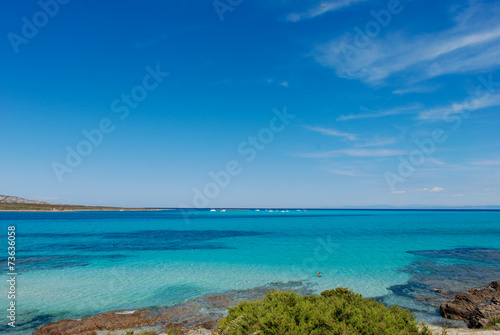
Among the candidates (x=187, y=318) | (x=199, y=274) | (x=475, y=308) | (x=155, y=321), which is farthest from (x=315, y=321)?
(x=199, y=274)

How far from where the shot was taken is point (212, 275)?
21984 mm

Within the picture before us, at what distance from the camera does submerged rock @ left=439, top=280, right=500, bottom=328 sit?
1230 cm

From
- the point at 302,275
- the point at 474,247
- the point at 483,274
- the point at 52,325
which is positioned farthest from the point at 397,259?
the point at 52,325

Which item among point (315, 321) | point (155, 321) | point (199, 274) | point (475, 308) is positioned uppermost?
point (315, 321)

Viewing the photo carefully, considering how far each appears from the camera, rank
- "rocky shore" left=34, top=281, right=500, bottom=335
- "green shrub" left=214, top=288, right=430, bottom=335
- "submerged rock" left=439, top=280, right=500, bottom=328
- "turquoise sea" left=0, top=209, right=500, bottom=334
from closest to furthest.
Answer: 1. "green shrub" left=214, top=288, right=430, bottom=335
2. "rocky shore" left=34, top=281, right=500, bottom=335
3. "submerged rock" left=439, top=280, right=500, bottom=328
4. "turquoise sea" left=0, top=209, right=500, bottom=334

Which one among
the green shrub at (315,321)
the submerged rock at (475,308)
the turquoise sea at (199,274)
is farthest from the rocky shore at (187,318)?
the green shrub at (315,321)

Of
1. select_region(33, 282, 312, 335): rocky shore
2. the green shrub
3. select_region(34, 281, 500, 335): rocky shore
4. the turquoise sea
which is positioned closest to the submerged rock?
select_region(34, 281, 500, 335): rocky shore

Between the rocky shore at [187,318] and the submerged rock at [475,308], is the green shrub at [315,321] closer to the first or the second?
the rocky shore at [187,318]

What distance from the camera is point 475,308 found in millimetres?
13477

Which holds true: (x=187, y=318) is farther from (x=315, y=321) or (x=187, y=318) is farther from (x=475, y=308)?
(x=475, y=308)

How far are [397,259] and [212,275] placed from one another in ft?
65.1

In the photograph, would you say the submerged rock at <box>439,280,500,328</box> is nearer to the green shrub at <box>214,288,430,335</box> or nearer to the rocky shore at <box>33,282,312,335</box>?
the green shrub at <box>214,288,430,335</box>

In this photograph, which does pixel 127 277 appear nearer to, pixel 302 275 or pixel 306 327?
pixel 302 275

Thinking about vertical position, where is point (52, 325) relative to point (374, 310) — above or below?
below
